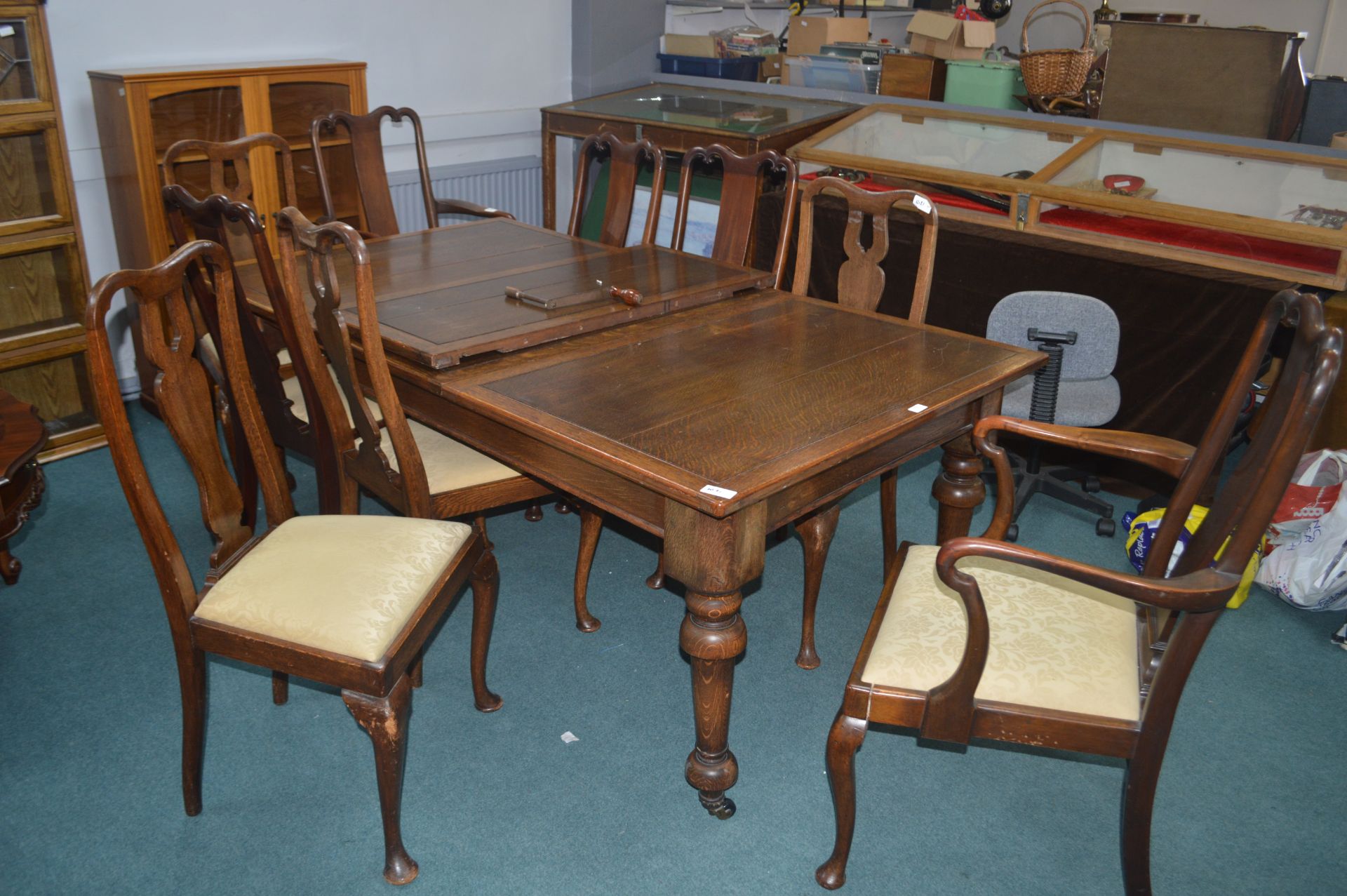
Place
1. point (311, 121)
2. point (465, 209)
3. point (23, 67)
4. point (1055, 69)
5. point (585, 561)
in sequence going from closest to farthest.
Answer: point (585, 561) < point (23, 67) < point (465, 209) < point (311, 121) < point (1055, 69)

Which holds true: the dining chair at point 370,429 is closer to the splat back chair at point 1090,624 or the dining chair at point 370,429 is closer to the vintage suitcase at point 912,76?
the splat back chair at point 1090,624

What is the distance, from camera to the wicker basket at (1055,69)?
4117 millimetres

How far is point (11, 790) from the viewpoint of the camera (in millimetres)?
2000

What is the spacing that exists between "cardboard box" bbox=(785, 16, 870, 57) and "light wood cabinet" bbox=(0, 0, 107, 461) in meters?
3.12

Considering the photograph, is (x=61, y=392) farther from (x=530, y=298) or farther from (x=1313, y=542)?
(x=1313, y=542)

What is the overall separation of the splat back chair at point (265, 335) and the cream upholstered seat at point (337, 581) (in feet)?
1.42

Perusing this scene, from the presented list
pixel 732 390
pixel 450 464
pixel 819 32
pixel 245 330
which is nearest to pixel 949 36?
pixel 819 32

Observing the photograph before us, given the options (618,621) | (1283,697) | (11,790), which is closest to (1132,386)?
(1283,697)

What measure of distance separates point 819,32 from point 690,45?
0.62 meters

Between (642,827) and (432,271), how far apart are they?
1.50 m

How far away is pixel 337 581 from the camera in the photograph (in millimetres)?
1790

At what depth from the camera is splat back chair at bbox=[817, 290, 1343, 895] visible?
141 cm

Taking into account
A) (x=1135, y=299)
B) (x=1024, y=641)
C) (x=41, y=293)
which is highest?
(x=1135, y=299)

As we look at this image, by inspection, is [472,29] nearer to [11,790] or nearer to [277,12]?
[277,12]
